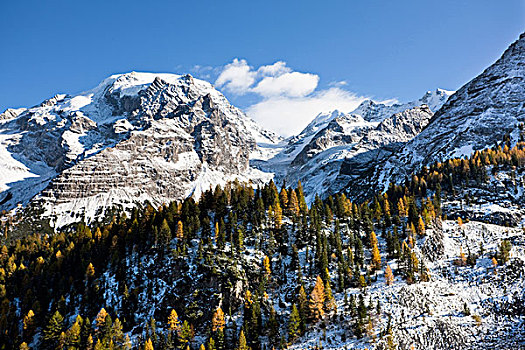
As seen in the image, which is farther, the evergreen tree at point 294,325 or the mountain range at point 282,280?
the mountain range at point 282,280

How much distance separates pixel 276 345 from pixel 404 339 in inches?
1159

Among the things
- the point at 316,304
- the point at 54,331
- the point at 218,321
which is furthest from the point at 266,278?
the point at 54,331

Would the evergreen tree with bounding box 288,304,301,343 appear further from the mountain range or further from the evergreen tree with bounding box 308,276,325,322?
the evergreen tree with bounding box 308,276,325,322

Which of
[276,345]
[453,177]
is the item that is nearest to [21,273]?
[276,345]

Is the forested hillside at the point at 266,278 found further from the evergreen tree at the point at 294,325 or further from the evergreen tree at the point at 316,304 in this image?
the evergreen tree at the point at 316,304

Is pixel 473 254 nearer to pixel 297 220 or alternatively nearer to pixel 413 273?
pixel 413 273

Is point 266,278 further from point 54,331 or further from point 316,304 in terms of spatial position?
point 54,331

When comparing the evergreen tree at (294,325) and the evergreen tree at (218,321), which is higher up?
the evergreen tree at (218,321)

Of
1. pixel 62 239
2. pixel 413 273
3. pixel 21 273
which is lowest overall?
pixel 413 273

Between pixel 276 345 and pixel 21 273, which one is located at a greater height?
pixel 21 273

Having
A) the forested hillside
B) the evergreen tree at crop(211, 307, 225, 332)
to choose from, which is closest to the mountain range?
the evergreen tree at crop(211, 307, 225, 332)

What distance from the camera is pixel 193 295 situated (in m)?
96.8

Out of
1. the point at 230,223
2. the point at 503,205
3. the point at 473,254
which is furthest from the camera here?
the point at 503,205

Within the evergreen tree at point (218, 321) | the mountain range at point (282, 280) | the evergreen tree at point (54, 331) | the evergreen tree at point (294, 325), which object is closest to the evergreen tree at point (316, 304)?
the mountain range at point (282, 280)
